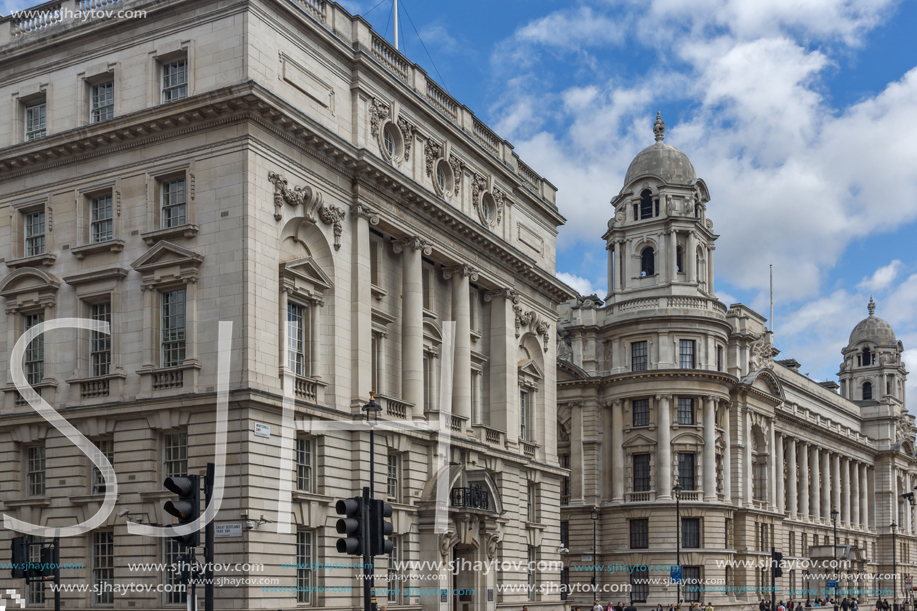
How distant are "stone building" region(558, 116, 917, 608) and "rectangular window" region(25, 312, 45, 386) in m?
48.4

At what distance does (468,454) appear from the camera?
157ft

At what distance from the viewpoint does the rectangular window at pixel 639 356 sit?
8025 cm

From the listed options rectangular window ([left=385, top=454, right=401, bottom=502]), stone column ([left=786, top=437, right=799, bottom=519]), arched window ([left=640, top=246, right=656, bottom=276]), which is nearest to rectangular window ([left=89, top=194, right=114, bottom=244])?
rectangular window ([left=385, top=454, right=401, bottom=502])

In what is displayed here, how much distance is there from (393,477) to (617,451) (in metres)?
39.7

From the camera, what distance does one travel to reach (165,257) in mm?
36156

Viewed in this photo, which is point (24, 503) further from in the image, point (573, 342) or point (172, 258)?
point (573, 342)

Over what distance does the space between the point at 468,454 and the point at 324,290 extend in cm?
1183

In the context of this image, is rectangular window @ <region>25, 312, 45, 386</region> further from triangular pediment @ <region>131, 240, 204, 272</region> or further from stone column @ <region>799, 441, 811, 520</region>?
stone column @ <region>799, 441, 811, 520</region>

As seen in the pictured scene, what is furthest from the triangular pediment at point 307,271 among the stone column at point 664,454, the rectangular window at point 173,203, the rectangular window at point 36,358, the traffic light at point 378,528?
the stone column at point 664,454

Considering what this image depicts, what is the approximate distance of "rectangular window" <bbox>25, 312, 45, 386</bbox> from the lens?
38469mm

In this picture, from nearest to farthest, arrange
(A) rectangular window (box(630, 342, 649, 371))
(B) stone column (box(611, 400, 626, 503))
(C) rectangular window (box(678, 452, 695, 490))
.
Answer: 1. (C) rectangular window (box(678, 452, 695, 490))
2. (B) stone column (box(611, 400, 626, 503))
3. (A) rectangular window (box(630, 342, 649, 371))

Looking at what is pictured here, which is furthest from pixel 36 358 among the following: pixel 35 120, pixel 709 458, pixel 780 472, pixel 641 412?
pixel 780 472

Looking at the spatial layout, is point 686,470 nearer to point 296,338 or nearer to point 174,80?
point 296,338

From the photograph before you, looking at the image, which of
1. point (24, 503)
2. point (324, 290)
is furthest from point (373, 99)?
point (24, 503)
